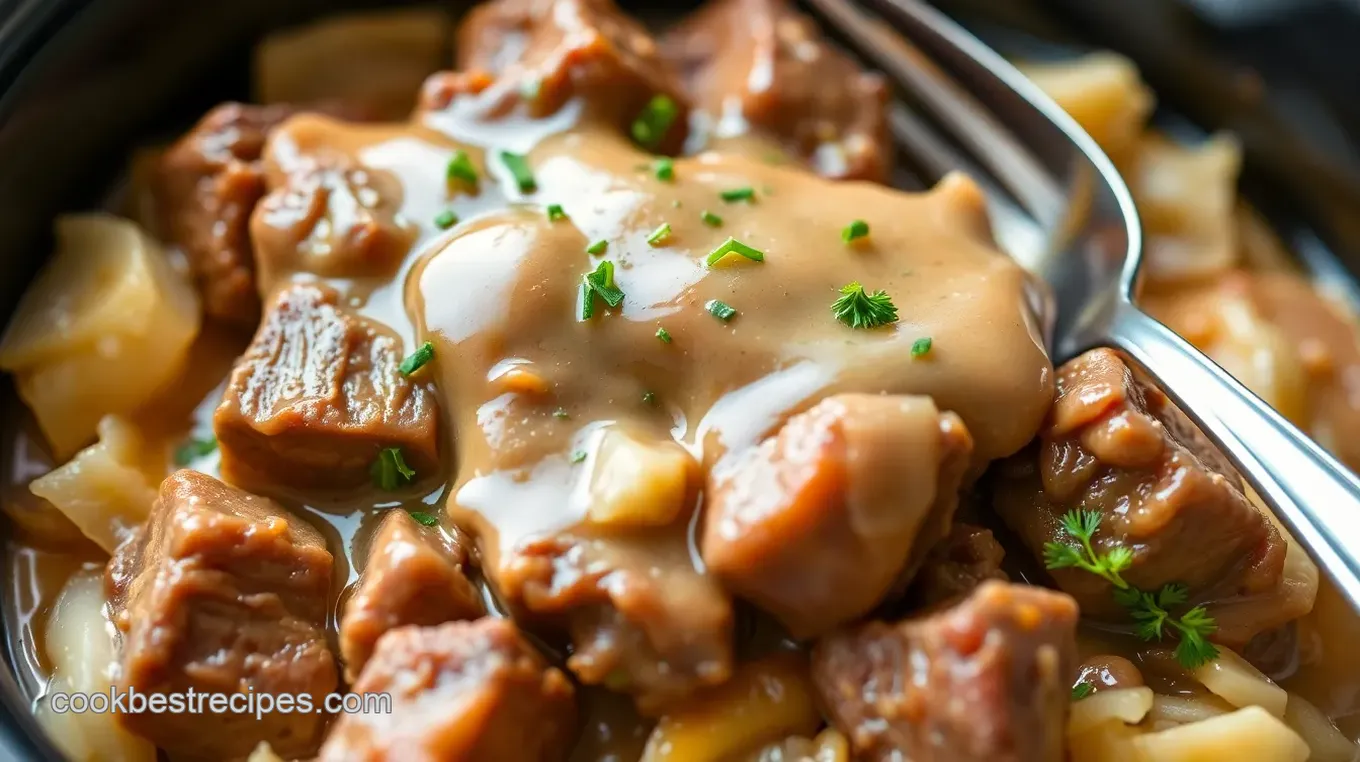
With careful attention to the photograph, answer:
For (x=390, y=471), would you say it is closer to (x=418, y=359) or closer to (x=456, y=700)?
(x=418, y=359)

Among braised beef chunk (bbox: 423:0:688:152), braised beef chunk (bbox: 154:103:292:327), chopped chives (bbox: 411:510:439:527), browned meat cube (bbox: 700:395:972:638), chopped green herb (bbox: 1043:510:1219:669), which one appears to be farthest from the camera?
braised beef chunk (bbox: 423:0:688:152)

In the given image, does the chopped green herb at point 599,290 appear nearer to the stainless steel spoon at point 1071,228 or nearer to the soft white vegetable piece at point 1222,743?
the stainless steel spoon at point 1071,228

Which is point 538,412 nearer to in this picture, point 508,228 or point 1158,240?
point 508,228

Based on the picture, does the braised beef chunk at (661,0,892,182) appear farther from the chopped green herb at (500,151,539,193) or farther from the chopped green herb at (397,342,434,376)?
the chopped green herb at (397,342,434,376)

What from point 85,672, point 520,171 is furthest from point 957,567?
point 85,672

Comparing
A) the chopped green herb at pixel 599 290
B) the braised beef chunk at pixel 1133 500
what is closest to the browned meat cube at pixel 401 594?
the chopped green herb at pixel 599 290

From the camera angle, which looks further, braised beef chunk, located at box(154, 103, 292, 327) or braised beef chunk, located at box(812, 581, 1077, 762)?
braised beef chunk, located at box(154, 103, 292, 327)

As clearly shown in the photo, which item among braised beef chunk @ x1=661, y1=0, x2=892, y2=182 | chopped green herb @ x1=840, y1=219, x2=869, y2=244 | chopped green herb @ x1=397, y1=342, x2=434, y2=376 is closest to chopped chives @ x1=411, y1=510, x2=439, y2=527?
chopped green herb @ x1=397, y1=342, x2=434, y2=376
